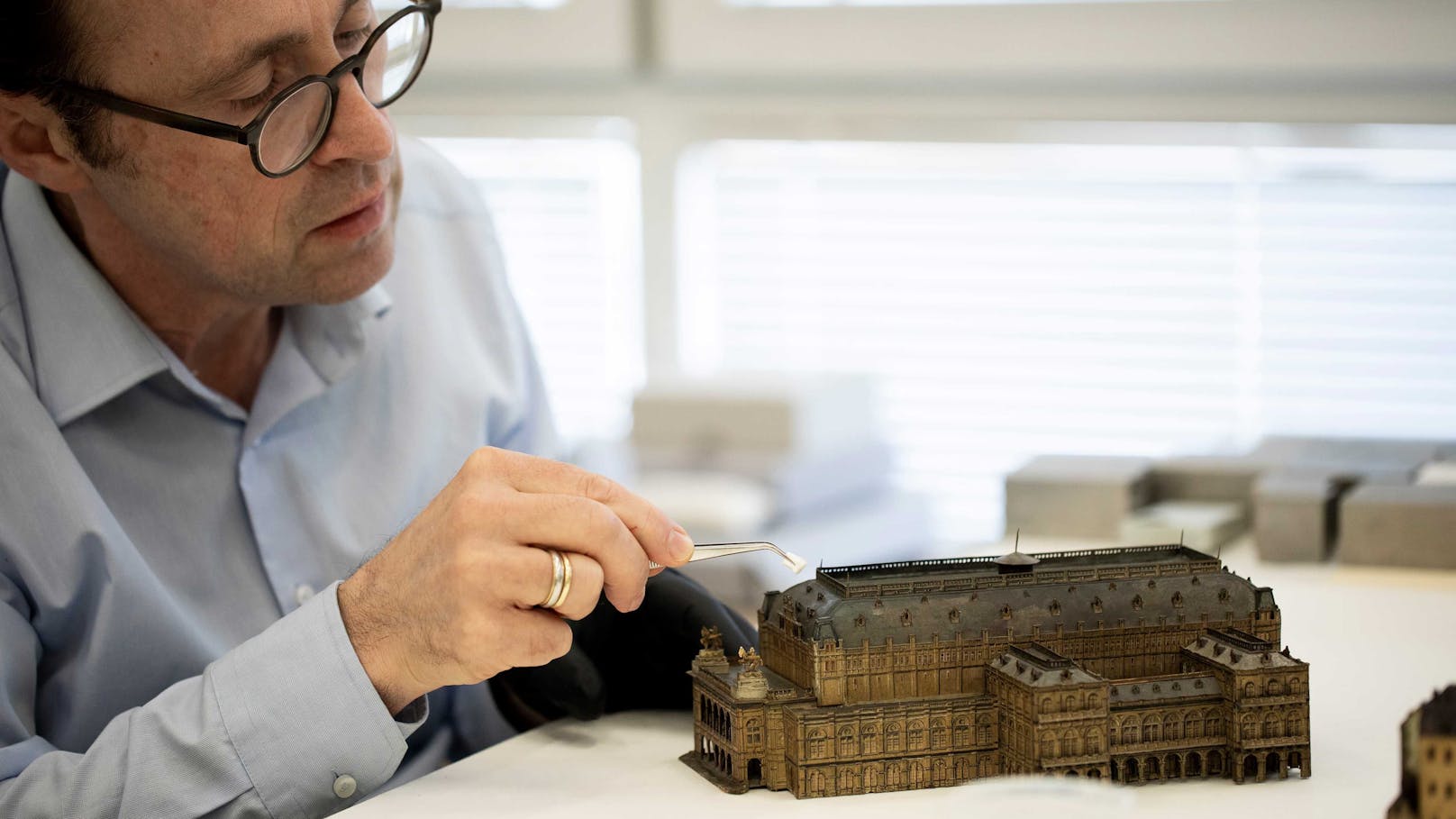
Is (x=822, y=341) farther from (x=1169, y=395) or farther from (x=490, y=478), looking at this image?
(x=490, y=478)

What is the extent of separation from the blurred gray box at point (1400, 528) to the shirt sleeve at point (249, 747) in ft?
4.09

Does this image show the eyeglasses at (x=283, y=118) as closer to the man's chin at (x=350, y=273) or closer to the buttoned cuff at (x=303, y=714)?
→ the man's chin at (x=350, y=273)

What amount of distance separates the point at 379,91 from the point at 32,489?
20.2 inches

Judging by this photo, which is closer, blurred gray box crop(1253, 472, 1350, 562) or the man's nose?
the man's nose

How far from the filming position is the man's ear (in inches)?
57.4

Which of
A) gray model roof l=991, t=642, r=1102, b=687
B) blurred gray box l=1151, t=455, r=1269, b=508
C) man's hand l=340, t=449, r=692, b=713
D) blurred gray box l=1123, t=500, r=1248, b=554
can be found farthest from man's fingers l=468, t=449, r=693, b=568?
blurred gray box l=1151, t=455, r=1269, b=508

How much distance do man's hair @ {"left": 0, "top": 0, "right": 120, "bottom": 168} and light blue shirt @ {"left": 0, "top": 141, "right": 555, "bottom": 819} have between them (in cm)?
13

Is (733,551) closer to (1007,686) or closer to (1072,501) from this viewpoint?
(1007,686)

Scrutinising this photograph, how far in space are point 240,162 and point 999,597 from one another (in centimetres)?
82

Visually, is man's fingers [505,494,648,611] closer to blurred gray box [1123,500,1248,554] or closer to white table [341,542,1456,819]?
white table [341,542,1456,819]

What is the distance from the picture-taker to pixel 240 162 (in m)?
1.43

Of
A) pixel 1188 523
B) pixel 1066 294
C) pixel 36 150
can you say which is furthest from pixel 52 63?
pixel 1066 294

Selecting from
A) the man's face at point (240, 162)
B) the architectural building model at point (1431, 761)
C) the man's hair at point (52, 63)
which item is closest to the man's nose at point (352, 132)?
the man's face at point (240, 162)

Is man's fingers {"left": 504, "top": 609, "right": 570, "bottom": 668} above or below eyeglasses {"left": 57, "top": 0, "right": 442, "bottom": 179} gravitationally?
below
